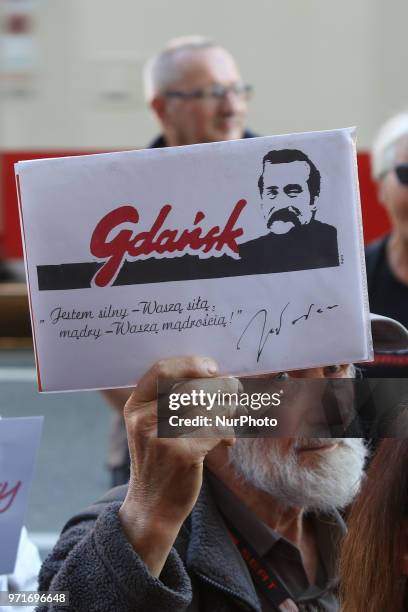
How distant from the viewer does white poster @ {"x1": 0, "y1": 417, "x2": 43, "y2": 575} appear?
1.80m

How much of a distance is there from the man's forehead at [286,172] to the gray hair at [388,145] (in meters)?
1.90

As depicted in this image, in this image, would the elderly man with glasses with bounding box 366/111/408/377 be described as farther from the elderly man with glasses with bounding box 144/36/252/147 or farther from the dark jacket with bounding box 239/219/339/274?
the dark jacket with bounding box 239/219/339/274

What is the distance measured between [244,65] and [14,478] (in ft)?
14.5

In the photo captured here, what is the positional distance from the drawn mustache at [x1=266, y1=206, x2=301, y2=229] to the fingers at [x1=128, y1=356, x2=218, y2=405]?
221 millimetres

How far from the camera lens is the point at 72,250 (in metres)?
1.60

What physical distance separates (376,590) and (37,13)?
201 inches

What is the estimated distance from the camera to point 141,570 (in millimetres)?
1605

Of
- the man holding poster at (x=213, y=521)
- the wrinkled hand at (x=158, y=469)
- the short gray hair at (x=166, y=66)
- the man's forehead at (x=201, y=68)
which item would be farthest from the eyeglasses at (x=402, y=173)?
the wrinkled hand at (x=158, y=469)

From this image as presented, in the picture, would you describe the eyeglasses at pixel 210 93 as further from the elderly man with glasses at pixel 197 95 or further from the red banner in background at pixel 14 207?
the red banner in background at pixel 14 207

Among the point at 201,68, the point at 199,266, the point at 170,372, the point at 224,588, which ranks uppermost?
the point at 201,68

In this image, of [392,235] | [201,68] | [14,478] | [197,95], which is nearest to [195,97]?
[197,95]

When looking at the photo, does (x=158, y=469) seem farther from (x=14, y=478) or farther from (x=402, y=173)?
(x=402, y=173)

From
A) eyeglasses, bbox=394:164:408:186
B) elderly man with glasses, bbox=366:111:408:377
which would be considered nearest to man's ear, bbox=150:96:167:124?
elderly man with glasses, bbox=366:111:408:377
